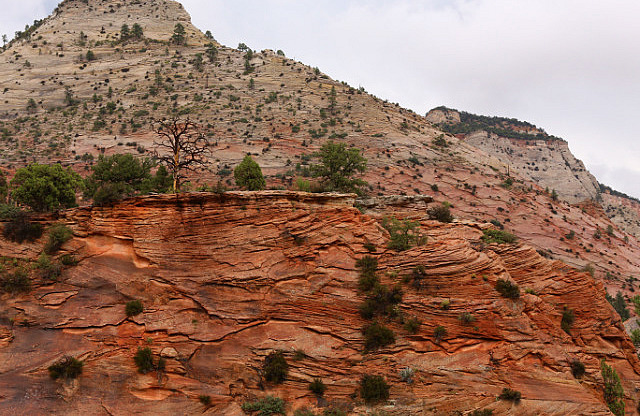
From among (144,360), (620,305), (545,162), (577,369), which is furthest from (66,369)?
(545,162)

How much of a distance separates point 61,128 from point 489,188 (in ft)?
216

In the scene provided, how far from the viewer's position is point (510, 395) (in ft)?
58.4

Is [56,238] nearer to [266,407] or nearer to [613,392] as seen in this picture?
[266,407]

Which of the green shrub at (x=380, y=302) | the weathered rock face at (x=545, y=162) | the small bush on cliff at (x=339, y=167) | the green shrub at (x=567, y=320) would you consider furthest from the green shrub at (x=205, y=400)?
the weathered rock face at (x=545, y=162)

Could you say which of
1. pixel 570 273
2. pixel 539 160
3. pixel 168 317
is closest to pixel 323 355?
pixel 168 317

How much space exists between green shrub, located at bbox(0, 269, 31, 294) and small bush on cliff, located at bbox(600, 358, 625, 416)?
30699mm

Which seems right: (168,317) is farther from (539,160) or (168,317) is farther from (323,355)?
(539,160)

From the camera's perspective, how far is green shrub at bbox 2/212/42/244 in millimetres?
21062

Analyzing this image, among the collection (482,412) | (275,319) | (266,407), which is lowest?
(266,407)

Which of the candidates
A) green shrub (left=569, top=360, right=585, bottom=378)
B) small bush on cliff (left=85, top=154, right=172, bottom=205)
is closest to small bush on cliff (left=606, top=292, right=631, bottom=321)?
green shrub (left=569, top=360, right=585, bottom=378)

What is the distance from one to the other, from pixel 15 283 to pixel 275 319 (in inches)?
518

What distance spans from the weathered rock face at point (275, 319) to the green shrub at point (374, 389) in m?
0.42

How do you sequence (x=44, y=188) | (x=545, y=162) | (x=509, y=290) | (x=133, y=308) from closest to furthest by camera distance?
1. (x=133, y=308)
2. (x=509, y=290)
3. (x=44, y=188)
4. (x=545, y=162)

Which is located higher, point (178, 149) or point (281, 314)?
point (178, 149)
